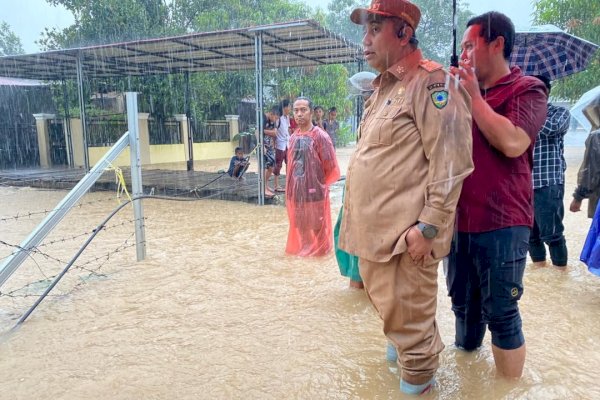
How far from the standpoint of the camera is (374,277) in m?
2.08

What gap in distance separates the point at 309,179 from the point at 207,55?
705cm

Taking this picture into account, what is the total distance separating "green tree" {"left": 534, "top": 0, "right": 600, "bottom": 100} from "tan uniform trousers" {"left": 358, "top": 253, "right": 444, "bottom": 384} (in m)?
13.7

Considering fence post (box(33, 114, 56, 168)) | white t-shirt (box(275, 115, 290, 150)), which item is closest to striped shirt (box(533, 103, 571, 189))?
white t-shirt (box(275, 115, 290, 150))

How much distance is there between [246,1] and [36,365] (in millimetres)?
19869

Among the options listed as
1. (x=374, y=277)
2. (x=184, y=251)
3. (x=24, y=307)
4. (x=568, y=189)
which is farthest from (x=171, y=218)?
(x=568, y=189)

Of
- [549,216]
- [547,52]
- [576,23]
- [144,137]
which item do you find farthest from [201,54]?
[576,23]

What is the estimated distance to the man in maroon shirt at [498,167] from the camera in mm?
1935

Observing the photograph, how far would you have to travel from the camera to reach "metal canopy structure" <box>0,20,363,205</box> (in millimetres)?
7840

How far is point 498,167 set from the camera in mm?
2016

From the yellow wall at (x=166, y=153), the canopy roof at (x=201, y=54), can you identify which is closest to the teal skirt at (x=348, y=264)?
the canopy roof at (x=201, y=54)

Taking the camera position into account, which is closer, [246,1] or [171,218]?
[171,218]

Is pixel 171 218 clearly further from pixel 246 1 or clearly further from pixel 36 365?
pixel 246 1

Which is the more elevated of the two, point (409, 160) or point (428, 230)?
point (409, 160)

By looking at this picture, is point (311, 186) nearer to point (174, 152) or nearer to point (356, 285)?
point (356, 285)
